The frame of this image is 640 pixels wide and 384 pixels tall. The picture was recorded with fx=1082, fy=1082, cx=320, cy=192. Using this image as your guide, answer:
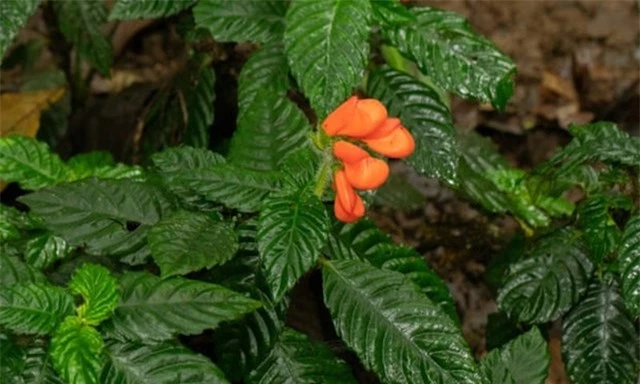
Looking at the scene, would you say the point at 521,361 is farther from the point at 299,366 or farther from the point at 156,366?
the point at 156,366

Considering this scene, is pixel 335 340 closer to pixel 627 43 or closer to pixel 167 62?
pixel 167 62

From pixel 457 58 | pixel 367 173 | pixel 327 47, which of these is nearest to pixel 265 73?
pixel 327 47

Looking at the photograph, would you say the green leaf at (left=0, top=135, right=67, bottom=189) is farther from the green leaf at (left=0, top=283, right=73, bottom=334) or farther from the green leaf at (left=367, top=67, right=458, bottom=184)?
the green leaf at (left=367, top=67, right=458, bottom=184)

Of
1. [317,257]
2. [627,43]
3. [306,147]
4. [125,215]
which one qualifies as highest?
[627,43]

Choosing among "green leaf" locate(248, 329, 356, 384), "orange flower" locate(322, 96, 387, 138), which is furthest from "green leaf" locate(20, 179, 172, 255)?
"orange flower" locate(322, 96, 387, 138)

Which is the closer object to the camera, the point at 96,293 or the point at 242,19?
the point at 96,293

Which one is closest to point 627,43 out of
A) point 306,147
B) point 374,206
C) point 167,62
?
point 374,206

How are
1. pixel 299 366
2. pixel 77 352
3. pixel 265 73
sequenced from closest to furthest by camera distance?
pixel 77 352 → pixel 299 366 → pixel 265 73
